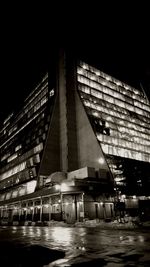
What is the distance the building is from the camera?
46312 mm

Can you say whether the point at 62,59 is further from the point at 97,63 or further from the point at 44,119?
the point at 44,119

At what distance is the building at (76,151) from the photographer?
4631 cm

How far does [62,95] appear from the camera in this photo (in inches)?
2675

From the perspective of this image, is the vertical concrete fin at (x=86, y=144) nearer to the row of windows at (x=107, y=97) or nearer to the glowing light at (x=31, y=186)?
the row of windows at (x=107, y=97)

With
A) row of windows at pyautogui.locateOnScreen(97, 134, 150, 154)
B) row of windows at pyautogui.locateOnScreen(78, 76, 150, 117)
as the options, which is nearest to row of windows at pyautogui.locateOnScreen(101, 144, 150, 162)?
row of windows at pyautogui.locateOnScreen(97, 134, 150, 154)

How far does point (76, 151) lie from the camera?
206 ft

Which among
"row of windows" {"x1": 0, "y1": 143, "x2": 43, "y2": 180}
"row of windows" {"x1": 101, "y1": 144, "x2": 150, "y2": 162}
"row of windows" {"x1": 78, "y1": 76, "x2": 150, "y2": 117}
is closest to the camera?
"row of windows" {"x1": 101, "y1": 144, "x2": 150, "y2": 162}

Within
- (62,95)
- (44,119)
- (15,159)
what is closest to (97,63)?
(62,95)

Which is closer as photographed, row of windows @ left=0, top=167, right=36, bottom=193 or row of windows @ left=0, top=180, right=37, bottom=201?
row of windows @ left=0, top=180, right=37, bottom=201

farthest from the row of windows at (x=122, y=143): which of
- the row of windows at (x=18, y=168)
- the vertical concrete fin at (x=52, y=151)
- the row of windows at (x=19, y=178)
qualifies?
the row of windows at (x=19, y=178)

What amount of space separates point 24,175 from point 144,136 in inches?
1723

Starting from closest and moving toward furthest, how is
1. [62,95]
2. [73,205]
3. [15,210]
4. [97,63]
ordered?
[73,205] < [15,210] < [62,95] < [97,63]

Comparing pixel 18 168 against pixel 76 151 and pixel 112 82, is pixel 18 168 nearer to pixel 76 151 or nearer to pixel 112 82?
pixel 76 151

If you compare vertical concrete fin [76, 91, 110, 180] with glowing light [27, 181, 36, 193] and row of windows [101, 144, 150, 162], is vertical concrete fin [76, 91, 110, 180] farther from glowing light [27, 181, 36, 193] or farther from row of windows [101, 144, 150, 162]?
glowing light [27, 181, 36, 193]
